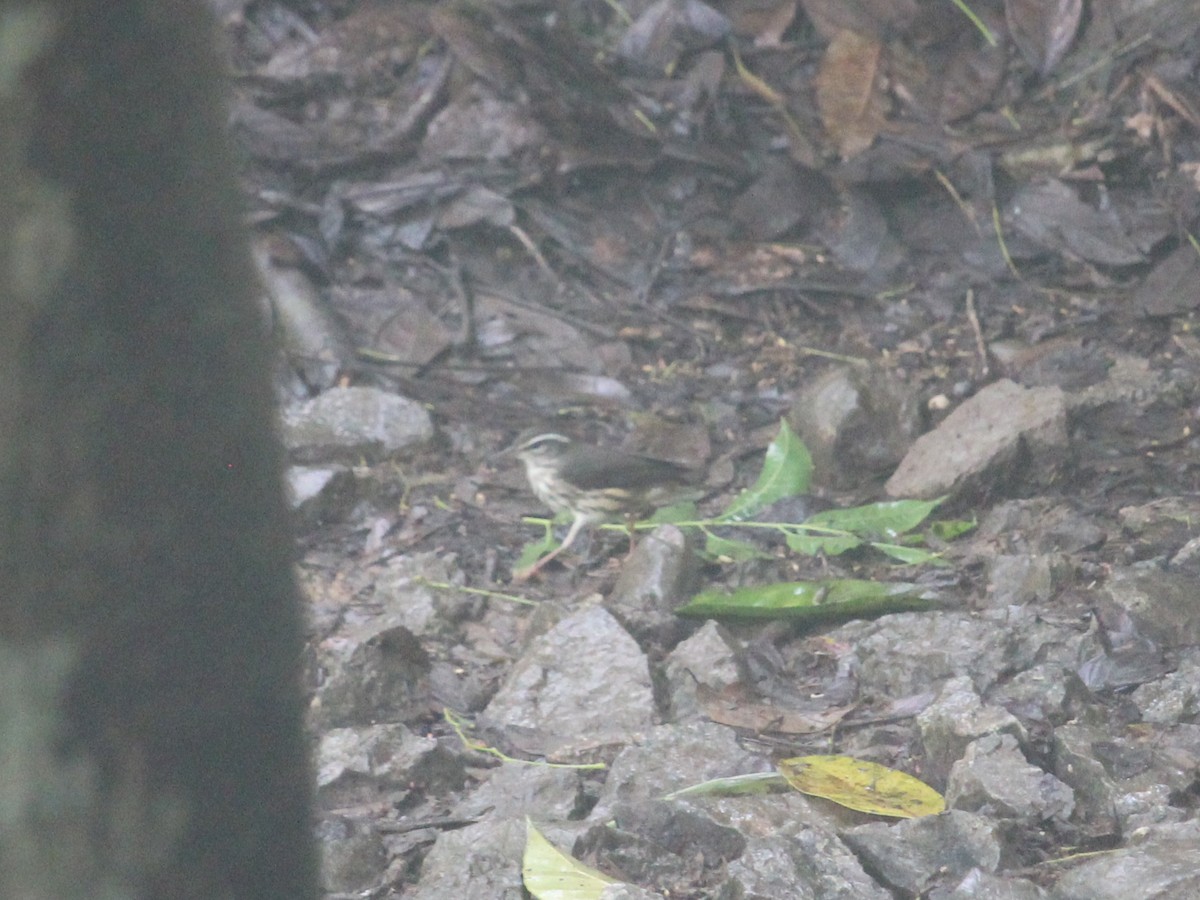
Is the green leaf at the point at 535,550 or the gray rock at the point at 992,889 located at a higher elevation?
the gray rock at the point at 992,889

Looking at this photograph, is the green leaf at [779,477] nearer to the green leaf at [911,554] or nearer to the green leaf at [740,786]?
the green leaf at [911,554]

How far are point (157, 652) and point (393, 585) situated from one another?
168 inches

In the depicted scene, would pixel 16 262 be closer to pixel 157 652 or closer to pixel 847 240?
pixel 157 652

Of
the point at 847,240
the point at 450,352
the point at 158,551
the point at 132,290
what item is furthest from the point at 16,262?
the point at 847,240

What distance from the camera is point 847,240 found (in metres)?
7.59

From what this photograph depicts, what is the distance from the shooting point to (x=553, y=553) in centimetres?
580

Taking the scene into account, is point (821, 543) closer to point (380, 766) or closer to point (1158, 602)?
point (1158, 602)

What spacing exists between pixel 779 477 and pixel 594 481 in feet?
2.42

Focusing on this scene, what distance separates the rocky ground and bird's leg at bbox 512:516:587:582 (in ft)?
0.44

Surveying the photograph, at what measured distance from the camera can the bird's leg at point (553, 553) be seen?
5.65m

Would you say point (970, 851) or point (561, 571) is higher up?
point (970, 851)

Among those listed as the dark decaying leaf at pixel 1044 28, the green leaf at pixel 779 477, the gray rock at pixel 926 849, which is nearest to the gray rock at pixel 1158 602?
the gray rock at pixel 926 849

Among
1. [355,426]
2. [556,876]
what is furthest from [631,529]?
[556,876]

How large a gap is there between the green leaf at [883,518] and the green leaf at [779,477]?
30 centimetres
